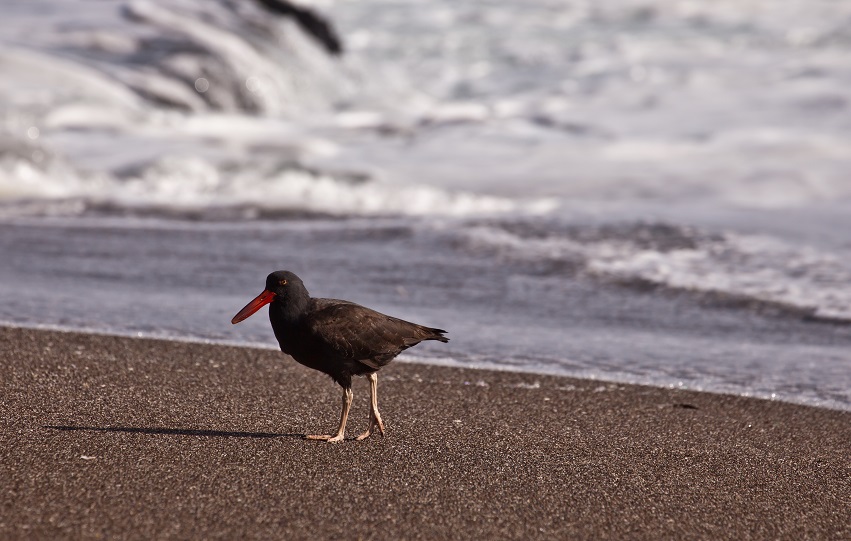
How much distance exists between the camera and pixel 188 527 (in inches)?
125

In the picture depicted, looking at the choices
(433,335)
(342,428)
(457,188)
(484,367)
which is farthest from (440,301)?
(457,188)

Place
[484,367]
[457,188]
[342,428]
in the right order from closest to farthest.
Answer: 1. [342,428]
2. [484,367]
3. [457,188]

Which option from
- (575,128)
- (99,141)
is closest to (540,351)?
(99,141)

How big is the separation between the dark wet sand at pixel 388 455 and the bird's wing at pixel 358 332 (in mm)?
353

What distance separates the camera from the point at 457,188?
37.3 feet

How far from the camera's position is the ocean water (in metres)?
6.28

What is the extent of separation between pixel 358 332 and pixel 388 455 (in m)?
0.47

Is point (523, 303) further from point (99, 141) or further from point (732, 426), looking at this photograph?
point (99, 141)

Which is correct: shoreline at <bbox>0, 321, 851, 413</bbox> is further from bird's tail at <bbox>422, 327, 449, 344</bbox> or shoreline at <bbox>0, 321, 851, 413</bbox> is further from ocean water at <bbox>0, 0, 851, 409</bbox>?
bird's tail at <bbox>422, 327, 449, 344</bbox>

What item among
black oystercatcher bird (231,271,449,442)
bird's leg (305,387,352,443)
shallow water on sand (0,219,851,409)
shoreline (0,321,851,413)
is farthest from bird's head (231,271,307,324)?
shallow water on sand (0,219,851,409)

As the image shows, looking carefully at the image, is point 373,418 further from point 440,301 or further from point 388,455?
point 440,301

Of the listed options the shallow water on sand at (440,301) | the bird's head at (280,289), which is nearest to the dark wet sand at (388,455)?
the shallow water on sand at (440,301)

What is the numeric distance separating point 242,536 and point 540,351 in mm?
2882

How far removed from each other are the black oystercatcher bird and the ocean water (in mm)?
1384
